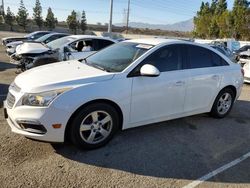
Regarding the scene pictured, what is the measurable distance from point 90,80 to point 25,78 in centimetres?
101

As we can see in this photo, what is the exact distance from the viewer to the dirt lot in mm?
3291

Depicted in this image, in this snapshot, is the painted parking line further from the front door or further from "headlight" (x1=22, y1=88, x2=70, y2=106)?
"headlight" (x1=22, y1=88, x2=70, y2=106)

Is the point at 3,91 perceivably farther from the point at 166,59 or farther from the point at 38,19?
the point at 38,19

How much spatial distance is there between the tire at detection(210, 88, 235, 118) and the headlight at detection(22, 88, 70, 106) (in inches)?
129

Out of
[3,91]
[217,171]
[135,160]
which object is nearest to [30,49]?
[3,91]

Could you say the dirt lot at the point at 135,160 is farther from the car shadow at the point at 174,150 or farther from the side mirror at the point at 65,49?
the side mirror at the point at 65,49

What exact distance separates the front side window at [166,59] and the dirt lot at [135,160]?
1.14 m

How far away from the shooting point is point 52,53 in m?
8.80

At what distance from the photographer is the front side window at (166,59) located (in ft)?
14.6

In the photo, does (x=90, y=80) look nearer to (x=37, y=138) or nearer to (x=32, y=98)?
(x=32, y=98)

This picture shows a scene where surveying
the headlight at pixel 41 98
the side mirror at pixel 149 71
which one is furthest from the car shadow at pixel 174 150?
the side mirror at pixel 149 71

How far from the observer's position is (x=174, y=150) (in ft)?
13.6

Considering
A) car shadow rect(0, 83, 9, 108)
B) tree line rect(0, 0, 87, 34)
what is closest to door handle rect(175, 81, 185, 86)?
car shadow rect(0, 83, 9, 108)

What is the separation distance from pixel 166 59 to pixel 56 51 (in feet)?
17.5
